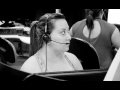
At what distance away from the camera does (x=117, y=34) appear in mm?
1348

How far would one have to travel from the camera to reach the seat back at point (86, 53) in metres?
0.98

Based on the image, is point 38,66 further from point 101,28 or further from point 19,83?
point 101,28

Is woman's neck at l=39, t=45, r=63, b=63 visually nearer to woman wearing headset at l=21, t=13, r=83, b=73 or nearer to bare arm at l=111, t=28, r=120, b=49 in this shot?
woman wearing headset at l=21, t=13, r=83, b=73

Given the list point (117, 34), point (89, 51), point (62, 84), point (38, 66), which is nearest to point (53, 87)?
point (62, 84)

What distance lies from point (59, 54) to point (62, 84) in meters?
0.48

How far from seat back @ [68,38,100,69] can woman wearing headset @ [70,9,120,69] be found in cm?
42

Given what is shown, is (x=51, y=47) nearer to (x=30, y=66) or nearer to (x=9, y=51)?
(x=30, y=66)

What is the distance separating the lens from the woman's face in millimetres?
810

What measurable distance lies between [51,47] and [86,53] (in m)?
0.24

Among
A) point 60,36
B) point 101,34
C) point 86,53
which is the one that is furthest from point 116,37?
point 60,36

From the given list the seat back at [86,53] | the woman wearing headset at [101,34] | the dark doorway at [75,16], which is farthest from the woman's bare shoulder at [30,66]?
the dark doorway at [75,16]

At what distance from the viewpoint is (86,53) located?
3.23 feet

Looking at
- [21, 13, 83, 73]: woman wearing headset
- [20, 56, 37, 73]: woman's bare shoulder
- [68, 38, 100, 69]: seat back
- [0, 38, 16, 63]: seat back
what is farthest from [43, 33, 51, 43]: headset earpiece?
[0, 38, 16, 63]: seat back

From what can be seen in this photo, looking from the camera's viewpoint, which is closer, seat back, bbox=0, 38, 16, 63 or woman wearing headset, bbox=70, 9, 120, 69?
seat back, bbox=0, 38, 16, 63
